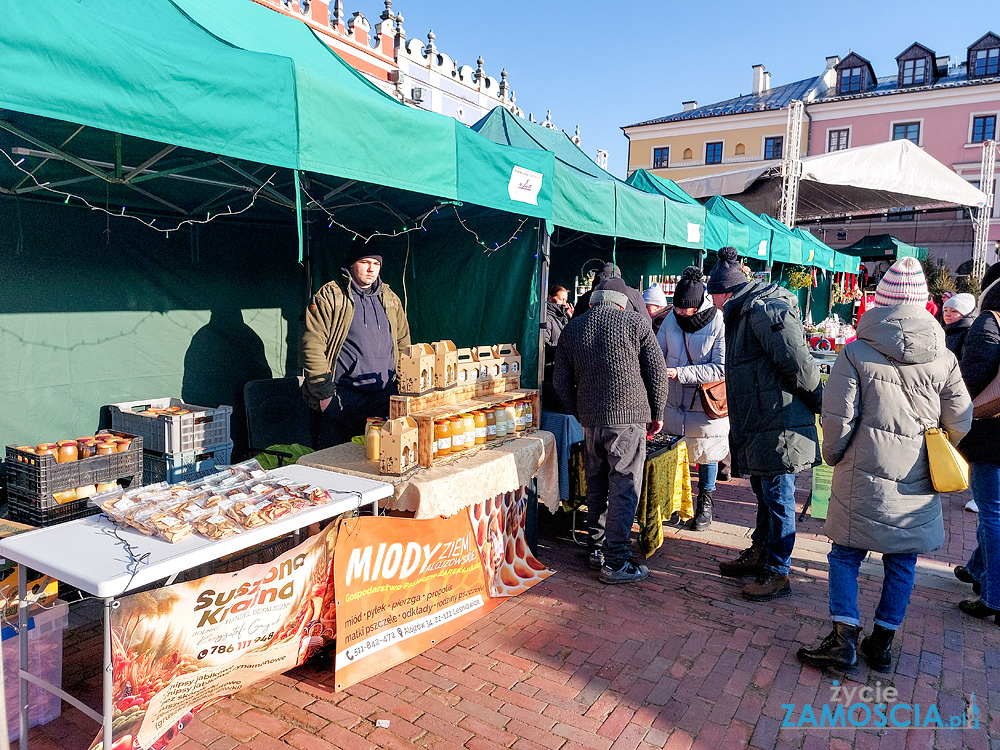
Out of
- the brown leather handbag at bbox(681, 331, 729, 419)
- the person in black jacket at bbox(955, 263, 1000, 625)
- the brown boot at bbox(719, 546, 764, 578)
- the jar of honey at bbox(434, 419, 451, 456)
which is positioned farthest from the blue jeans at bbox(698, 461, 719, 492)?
the jar of honey at bbox(434, 419, 451, 456)

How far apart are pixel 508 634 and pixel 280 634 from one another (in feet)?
3.96

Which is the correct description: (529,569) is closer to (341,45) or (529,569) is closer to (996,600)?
(996,600)

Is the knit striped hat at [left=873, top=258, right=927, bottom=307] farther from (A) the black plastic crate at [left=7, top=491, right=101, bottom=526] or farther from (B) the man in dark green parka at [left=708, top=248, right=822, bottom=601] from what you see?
(A) the black plastic crate at [left=7, top=491, right=101, bottom=526]

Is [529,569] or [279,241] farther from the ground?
[279,241]

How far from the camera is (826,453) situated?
3006 mm

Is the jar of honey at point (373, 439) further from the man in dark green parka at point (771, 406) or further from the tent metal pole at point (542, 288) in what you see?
the man in dark green parka at point (771, 406)

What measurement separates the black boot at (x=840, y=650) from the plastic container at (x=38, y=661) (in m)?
3.23

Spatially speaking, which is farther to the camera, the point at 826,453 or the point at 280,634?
the point at 826,453

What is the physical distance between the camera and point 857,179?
11.7 meters

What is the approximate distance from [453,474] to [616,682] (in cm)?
120

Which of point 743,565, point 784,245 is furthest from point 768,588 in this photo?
point 784,245

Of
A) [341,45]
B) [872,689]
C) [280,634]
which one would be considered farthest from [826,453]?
[341,45]

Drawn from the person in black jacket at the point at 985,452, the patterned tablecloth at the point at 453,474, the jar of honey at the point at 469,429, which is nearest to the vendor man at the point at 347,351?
the patterned tablecloth at the point at 453,474

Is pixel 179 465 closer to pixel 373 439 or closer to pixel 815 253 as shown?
pixel 373 439
